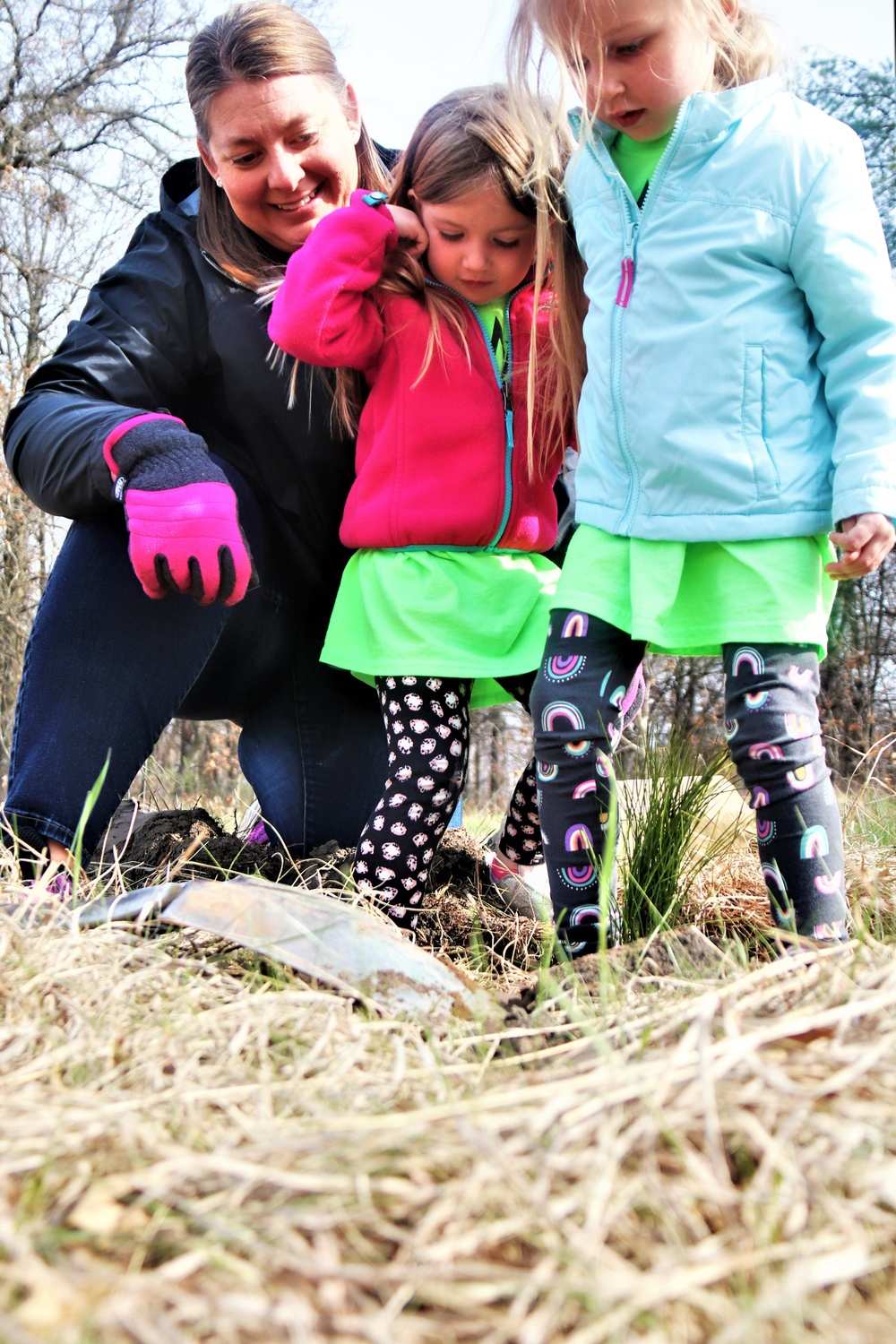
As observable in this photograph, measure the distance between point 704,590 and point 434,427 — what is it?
611 millimetres

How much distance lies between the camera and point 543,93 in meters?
1.64

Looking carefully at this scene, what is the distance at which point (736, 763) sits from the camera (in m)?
1.52

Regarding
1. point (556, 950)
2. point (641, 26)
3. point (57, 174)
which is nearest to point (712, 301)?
point (641, 26)

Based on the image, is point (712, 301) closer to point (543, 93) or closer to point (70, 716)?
point (543, 93)

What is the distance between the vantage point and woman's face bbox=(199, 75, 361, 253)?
6.25ft

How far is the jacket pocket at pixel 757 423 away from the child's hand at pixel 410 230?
0.67 m

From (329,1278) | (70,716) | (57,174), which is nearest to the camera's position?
(329,1278)

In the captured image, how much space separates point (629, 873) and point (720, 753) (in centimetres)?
26

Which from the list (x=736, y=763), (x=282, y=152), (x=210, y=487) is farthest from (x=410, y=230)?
(x=736, y=763)

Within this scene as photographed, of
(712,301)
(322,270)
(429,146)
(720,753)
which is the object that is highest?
(429,146)

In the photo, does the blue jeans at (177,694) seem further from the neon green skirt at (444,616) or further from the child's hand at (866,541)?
the child's hand at (866,541)

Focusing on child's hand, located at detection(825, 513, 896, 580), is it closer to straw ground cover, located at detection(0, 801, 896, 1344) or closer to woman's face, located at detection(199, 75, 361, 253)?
straw ground cover, located at detection(0, 801, 896, 1344)

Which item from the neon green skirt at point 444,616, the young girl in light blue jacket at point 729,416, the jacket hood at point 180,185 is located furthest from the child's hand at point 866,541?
the jacket hood at point 180,185

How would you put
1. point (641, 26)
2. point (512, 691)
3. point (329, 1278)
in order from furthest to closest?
point (512, 691), point (641, 26), point (329, 1278)
